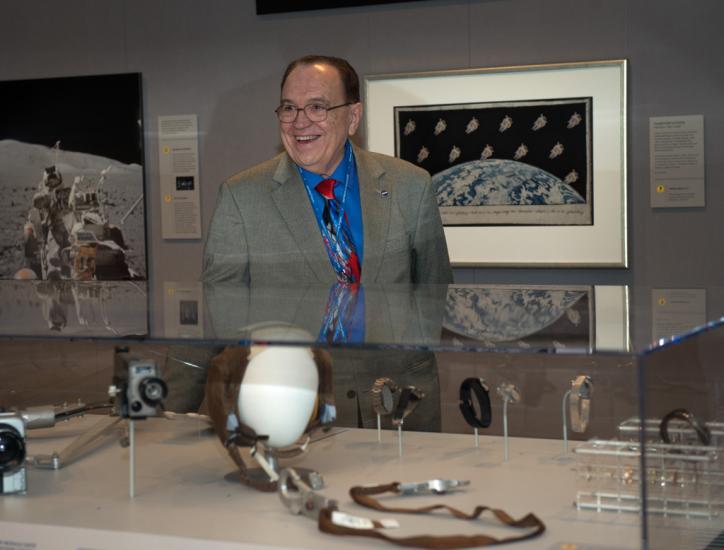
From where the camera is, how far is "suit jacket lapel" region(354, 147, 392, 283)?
138 inches

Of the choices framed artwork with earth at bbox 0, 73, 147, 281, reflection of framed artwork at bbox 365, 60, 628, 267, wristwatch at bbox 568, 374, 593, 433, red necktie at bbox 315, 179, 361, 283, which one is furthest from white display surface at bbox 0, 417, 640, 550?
framed artwork with earth at bbox 0, 73, 147, 281

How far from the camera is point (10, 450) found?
2.19 meters

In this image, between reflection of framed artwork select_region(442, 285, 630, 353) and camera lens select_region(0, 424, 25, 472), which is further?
camera lens select_region(0, 424, 25, 472)

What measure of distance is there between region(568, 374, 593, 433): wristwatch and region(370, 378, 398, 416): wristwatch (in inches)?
17.8

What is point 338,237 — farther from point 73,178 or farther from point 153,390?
point 73,178

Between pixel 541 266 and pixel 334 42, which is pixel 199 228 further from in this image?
pixel 541 266

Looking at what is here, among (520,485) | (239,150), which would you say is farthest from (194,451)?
(239,150)

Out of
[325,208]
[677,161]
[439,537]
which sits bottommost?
[439,537]

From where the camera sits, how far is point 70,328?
221 cm

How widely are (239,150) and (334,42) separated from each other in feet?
2.79

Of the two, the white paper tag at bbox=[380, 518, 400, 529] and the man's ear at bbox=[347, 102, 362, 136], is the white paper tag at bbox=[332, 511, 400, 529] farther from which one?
the man's ear at bbox=[347, 102, 362, 136]

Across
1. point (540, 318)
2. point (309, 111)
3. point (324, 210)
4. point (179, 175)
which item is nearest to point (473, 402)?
point (540, 318)

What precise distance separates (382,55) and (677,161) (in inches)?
67.7

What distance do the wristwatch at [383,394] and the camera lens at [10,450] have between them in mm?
784
